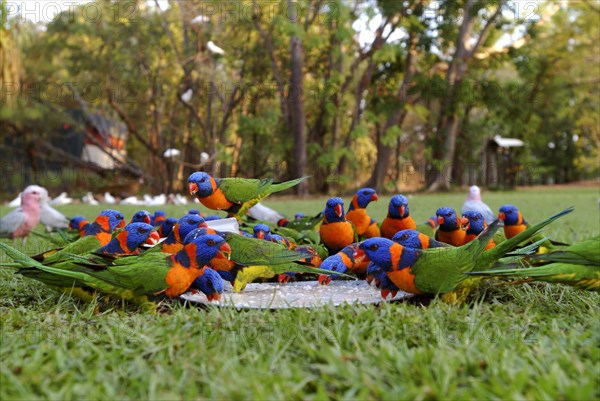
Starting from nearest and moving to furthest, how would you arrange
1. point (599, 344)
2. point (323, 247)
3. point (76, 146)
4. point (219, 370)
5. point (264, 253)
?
point (219, 370)
point (599, 344)
point (264, 253)
point (323, 247)
point (76, 146)

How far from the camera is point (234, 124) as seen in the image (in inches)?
705

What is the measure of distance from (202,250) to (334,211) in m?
1.16

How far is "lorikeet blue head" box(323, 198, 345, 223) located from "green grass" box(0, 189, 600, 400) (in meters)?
1.06

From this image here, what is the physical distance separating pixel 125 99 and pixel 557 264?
16605 mm

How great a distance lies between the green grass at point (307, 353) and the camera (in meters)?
1.47

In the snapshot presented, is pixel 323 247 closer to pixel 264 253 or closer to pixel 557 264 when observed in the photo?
pixel 264 253

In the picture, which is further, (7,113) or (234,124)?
(234,124)

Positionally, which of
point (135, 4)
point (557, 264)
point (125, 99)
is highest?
point (135, 4)

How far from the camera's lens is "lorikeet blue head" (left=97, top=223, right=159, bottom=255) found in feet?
9.11

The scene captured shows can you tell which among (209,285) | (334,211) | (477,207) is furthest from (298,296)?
(477,207)

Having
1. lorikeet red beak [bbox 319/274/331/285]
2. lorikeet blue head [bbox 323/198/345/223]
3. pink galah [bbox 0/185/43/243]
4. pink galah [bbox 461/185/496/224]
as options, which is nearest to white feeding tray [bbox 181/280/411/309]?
lorikeet red beak [bbox 319/274/331/285]

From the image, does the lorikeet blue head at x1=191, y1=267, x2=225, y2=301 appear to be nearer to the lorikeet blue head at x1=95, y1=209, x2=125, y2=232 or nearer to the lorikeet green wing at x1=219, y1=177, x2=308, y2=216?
the lorikeet green wing at x1=219, y1=177, x2=308, y2=216

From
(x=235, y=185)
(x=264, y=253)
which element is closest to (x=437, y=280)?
(x=264, y=253)

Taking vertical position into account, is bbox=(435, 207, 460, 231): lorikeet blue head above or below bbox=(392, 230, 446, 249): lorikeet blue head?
above
